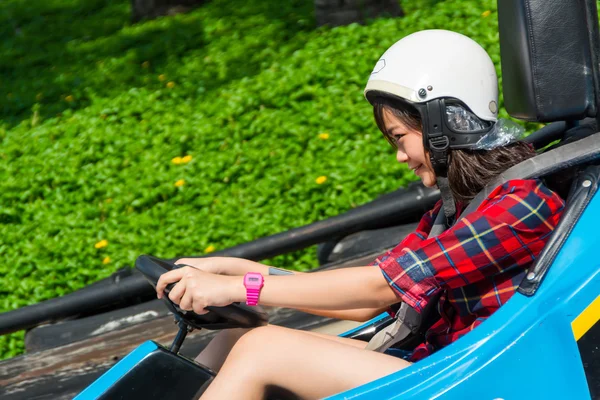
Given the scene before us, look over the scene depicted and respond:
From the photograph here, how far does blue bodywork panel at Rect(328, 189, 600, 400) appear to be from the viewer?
1.83 meters

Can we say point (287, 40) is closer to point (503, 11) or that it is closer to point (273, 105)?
point (273, 105)

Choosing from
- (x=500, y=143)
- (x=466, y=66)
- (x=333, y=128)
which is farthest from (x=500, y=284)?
(x=333, y=128)

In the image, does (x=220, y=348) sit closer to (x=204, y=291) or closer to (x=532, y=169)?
(x=204, y=291)

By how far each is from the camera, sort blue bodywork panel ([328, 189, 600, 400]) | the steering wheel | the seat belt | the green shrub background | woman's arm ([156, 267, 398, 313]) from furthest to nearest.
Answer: the green shrub background → the steering wheel → woman's arm ([156, 267, 398, 313]) → the seat belt → blue bodywork panel ([328, 189, 600, 400])

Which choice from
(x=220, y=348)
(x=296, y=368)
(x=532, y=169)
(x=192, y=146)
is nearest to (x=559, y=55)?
(x=532, y=169)

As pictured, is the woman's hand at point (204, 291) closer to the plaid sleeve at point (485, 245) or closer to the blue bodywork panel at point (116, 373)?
the blue bodywork panel at point (116, 373)

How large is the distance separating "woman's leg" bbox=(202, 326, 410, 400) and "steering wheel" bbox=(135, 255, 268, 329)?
0.16 metres

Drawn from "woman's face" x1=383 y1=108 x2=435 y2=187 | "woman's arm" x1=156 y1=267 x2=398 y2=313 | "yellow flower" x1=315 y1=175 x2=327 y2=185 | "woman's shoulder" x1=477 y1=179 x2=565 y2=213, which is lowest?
"yellow flower" x1=315 y1=175 x2=327 y2=185

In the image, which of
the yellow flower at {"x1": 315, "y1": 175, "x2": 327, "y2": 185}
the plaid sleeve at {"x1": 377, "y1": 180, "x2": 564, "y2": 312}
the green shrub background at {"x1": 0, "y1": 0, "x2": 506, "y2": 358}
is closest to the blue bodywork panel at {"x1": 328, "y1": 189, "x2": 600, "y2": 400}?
the plaid sleeve at {"x1": 377, "y1": 180, "x2": 564, "y2": 312}

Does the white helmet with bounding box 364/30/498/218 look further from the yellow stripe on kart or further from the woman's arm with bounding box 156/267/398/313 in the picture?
the yellow stripe on kart

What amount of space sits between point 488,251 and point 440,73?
452 mm

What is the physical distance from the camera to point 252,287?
82.4 inches

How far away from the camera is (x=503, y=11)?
2123 mm

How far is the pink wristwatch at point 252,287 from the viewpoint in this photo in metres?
2.09
